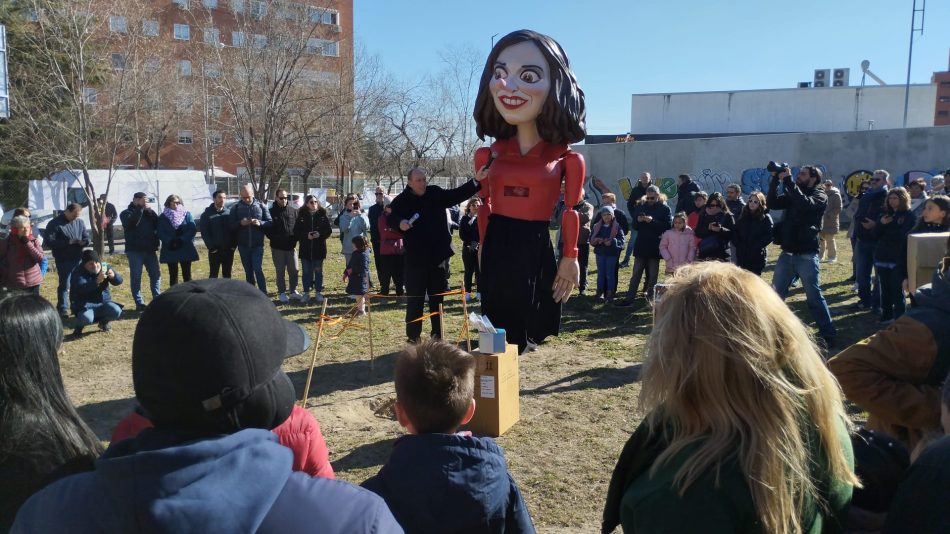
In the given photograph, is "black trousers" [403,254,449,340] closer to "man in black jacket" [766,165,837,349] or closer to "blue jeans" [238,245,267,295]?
"man in black jacket" [766,165,837,349]

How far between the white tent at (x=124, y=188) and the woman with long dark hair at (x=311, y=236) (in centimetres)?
885

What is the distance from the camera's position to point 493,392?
5172 millimetres

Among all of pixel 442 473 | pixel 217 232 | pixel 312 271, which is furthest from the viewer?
pixel 312 271

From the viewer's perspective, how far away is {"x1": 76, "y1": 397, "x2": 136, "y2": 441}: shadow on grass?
218 inches

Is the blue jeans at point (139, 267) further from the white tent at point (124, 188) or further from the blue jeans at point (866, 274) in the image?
the blue jeans at point (866, 274)

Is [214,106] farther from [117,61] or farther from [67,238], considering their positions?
[67,238]

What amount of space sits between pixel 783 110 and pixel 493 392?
3679cm

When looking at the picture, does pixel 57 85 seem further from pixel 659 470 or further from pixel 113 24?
pixel 659 470

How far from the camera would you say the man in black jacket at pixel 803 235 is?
23.9ft

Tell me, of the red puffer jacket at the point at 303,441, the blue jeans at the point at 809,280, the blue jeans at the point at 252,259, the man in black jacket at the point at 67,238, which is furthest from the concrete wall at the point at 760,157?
the red puffer jacket at the point at 303,441

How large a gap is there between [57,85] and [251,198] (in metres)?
7.27

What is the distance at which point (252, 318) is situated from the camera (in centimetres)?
135

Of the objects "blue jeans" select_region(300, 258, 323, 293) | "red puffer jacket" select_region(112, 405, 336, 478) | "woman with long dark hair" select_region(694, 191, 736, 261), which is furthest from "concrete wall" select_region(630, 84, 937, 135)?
"red puffer jacket" select_region(112, 405, 336, 478)

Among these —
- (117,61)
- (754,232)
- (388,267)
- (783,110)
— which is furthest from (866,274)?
(783,110)
